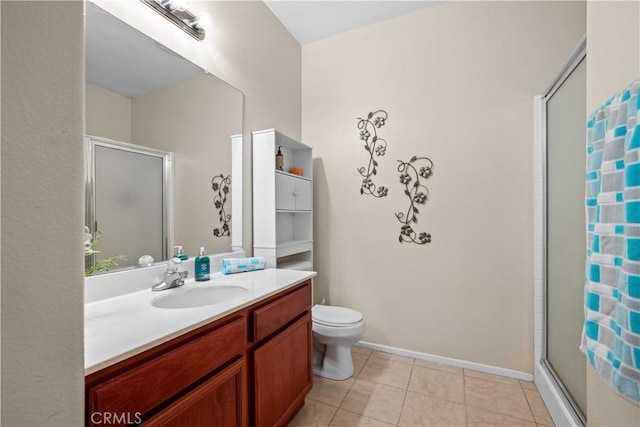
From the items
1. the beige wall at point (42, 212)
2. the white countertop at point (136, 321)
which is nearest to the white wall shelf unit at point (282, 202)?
the white countertop at point (136, 321)

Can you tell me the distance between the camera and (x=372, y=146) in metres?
2.36

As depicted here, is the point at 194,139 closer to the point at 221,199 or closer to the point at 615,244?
the point at 221,199

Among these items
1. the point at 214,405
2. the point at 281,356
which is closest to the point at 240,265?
the point at 281,356

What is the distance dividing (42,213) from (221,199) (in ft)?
4.52

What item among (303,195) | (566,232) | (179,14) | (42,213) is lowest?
(566,232)

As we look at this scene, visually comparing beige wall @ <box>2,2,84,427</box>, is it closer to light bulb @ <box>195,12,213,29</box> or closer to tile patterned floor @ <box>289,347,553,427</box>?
light bulb @ <box>195,12,213,29</box>

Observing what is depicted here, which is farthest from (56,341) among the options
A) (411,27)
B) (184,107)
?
(411,27)

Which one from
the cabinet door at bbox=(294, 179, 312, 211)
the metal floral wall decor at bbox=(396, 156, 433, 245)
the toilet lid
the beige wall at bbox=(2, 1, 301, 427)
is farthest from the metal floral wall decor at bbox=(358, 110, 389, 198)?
the beige wall at bbox=(2, 1, 301, 427)

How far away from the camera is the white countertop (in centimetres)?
72

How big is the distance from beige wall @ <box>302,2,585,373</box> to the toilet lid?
1.05 feet

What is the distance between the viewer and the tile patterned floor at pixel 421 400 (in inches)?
61.4

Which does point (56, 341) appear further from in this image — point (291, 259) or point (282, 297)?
point (291, 259)

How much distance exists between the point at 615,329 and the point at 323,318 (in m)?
1.52

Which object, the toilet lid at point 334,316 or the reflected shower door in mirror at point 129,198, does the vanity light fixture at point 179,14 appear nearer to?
the reflected shower door in mirror at point 129,198
